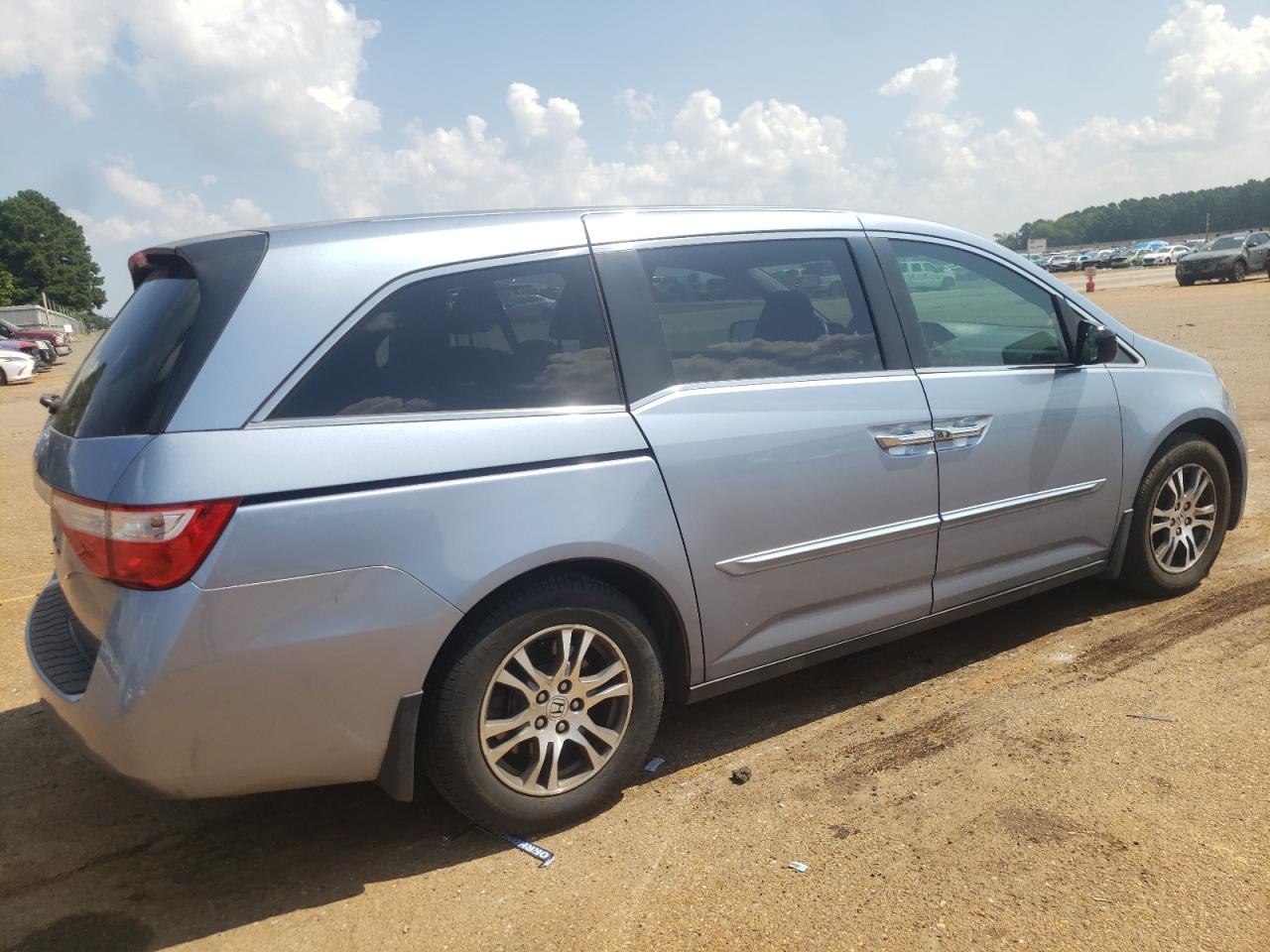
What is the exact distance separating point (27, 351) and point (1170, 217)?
162 m

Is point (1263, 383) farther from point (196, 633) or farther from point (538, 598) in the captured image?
point (196, 633)

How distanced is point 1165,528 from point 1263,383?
8242 millimetres

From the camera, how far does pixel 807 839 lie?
3104mm

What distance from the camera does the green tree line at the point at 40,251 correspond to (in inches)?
4284

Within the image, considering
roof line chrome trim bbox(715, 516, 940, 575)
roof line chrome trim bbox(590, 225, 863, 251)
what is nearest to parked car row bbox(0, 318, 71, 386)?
roof line chrome trim bbox(590, 225, 863, 251)

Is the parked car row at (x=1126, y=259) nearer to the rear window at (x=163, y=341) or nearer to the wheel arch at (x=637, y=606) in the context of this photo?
the wheel arch at (x=637, y=606)

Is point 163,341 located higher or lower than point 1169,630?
higher

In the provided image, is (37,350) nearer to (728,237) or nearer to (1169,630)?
(728,237)

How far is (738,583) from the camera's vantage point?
349 centimetres

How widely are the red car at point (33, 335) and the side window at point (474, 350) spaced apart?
124 feet

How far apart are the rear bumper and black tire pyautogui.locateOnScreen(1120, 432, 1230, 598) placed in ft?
11.2

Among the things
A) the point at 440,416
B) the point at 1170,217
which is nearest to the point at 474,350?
the point at 440,416

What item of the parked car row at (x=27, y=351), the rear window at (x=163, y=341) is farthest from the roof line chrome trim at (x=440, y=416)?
the parked car row at (x=27, y=351)

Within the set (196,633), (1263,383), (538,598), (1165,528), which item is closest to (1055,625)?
(1165,528)
